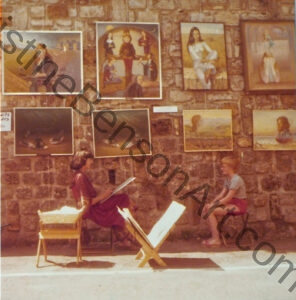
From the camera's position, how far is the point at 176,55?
686cm

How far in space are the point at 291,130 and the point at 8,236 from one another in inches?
193

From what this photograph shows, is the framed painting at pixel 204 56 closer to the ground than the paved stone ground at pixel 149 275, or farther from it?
farther from it

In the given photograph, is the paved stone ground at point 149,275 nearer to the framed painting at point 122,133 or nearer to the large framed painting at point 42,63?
the framed painting at point 122,133

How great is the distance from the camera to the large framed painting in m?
6.55

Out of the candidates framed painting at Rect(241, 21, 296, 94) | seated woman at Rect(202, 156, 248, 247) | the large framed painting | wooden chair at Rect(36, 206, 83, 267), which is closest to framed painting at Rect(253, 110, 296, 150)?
framed painting at Rect(241, 21, 296, 94)

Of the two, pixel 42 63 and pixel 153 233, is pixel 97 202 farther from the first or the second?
pixel 42 63

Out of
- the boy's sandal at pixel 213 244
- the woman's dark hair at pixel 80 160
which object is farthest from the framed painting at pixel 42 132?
the boy's sandal at pixel 213 244

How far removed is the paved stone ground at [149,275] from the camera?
3.79 m

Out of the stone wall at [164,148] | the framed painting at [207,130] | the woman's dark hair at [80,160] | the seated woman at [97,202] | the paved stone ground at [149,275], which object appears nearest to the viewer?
the paved stone ground at [149,275]

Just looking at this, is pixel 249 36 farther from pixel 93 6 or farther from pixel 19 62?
pixel 19 62

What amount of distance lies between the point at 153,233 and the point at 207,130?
7.06 feet

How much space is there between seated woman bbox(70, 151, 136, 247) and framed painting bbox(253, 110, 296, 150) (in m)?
2.56

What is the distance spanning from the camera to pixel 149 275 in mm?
4422

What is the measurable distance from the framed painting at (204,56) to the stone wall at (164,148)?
0.11 m
